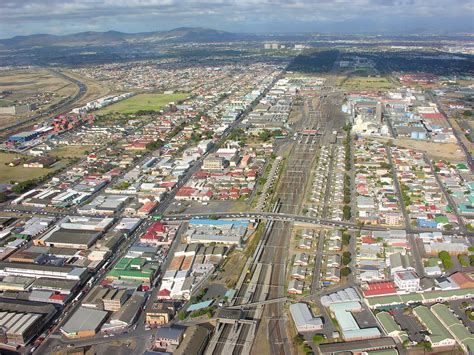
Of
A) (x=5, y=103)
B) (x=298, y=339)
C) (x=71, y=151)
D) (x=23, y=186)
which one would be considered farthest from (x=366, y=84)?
(x=298, y=339)

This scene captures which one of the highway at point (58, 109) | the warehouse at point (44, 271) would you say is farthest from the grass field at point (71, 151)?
the warehouse at point (44, 271)

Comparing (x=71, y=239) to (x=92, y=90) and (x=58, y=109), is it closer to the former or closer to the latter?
(x=58, y=109)

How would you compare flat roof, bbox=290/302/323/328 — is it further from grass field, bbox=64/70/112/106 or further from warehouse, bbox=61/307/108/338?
grass field, bbox=64/70/112/106

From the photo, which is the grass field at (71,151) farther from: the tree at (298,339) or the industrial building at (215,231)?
the tree at (298,339)

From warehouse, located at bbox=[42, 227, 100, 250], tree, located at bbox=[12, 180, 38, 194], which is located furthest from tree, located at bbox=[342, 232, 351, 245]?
tree, located at bbox=[12, 180, 38, 194]

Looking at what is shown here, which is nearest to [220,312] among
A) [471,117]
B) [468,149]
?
[468,149]
